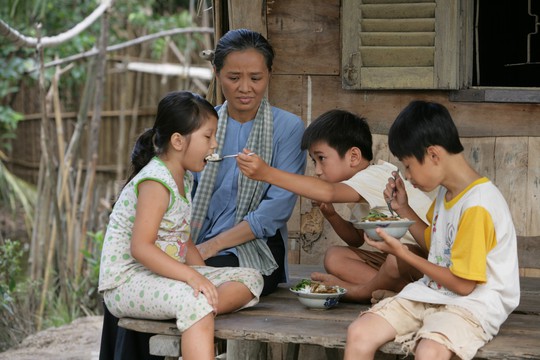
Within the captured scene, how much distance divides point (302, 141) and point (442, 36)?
1317mm

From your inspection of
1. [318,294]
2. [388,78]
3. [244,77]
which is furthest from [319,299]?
[388,78]

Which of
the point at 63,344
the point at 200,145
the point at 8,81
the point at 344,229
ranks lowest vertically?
the point at 63,344

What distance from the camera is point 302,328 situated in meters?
3.42

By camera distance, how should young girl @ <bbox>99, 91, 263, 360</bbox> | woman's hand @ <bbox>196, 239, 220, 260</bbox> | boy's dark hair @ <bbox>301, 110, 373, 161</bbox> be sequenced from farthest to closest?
woman's hand @ <bbox>196, 239, 220, 260</bbox>, boy's dark hair @ <bbox>301, 110, 373, 161</bbox>, young girl @ <bbox>99, 91, 263, 360</bbox>

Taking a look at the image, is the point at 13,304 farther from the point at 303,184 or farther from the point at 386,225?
the point at 386,225

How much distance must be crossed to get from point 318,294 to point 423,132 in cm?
85

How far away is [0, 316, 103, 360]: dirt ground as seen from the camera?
6.29m

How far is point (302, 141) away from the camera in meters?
4.10

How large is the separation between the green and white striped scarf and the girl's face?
0.56m

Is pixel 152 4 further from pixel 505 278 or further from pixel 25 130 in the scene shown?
pixel 505 278

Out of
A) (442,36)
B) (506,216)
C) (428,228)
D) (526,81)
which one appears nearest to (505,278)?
(506,216)

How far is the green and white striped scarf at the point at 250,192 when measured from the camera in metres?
4.14

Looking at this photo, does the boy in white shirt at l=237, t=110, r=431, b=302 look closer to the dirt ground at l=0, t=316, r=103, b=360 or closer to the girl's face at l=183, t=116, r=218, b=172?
the girl's face at l=183, t=116, r=218, b=172

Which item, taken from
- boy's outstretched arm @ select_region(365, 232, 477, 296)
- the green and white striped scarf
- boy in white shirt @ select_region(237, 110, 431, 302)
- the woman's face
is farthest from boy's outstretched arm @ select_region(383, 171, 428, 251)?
the woman's face
